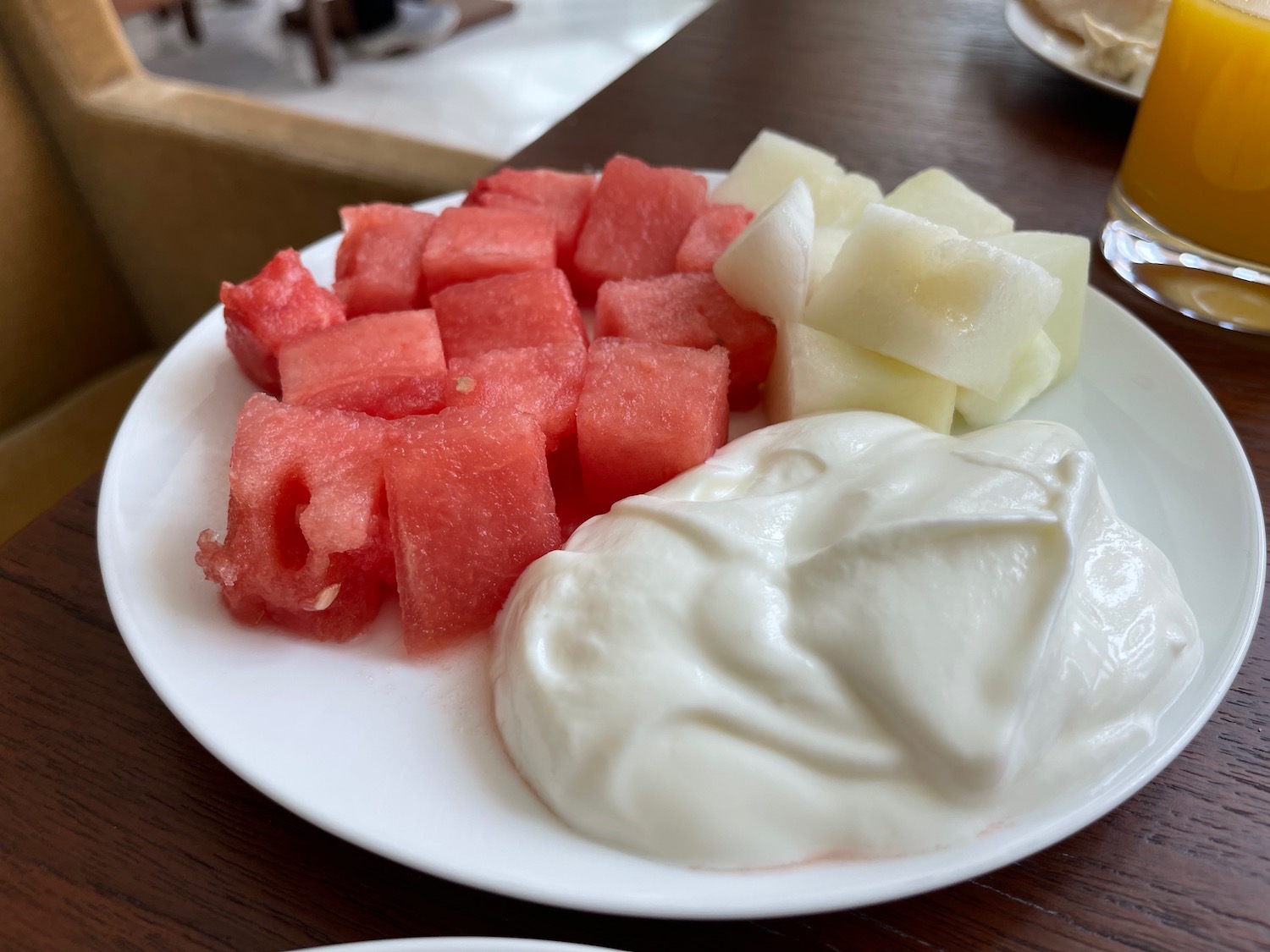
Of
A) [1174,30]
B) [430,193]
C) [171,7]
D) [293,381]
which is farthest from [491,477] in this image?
[171,7]

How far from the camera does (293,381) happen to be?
0.99m

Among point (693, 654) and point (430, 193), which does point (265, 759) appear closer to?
point (693, 654)

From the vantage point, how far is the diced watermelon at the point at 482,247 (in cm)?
114

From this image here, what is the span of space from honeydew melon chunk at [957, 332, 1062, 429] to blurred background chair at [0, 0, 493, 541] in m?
1.04

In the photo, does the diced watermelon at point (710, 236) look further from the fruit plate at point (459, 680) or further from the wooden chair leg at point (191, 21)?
the wooden chair leg at point (191, 21)

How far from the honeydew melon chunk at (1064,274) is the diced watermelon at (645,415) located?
40cm

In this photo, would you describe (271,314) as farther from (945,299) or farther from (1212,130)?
(1212,130)

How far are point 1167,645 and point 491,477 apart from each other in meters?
0.58

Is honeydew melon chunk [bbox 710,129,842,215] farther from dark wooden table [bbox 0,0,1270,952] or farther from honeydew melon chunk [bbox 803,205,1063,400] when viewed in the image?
dark wooden table [bbox 0,0,1270,952]

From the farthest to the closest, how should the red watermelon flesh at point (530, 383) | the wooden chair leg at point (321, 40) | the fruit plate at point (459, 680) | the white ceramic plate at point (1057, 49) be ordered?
the wooden chair leg at point (321, 40) < the white ceramic plate at point (1057, 49) < the red watermelon flesh at point (530, 383) < the fruit plate at point (459, 680)

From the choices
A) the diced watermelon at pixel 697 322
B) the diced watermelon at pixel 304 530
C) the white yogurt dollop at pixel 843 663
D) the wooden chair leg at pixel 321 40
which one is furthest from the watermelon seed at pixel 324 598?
the wooden chair leg at pixel 321 40

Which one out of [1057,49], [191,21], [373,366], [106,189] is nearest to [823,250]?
[373,366]

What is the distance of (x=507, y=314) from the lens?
108 centimetres

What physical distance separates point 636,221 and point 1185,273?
78 cm
